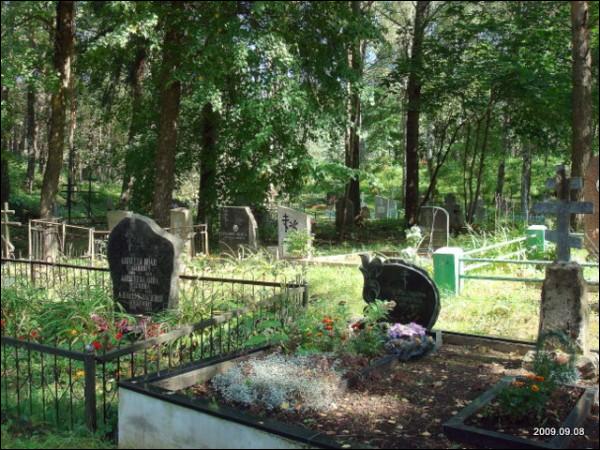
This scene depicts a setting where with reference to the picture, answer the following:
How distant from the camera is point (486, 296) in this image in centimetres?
995

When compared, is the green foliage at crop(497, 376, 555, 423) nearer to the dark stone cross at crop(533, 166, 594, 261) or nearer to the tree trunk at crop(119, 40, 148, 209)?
the dark stone cross at crop(533, 166, 594, 261)

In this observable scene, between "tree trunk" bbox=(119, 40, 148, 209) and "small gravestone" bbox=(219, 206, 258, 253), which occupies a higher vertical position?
"tree trunk" bbox=(119, 40, 148, 209)

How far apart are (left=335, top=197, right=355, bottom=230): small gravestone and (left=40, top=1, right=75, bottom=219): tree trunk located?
10890 mm

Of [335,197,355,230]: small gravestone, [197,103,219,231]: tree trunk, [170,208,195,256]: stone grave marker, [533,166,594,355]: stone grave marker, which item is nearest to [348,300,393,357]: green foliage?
[533,166,594,355]: stone grave marker

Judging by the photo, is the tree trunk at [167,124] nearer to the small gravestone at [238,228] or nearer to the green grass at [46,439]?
the small gravestone at [238,228]

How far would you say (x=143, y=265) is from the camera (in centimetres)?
836

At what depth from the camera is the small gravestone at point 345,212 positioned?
23547 millimetres

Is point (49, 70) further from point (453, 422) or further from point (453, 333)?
point (453, 422)

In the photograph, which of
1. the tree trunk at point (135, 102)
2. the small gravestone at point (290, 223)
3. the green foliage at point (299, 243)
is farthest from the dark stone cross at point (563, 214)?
the tree trunk at point (135, 102)

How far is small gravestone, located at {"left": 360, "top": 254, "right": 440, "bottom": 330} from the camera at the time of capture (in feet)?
24.8

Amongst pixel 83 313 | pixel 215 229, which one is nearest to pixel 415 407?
pixel 83 313

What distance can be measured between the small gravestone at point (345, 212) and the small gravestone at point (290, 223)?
7.27 metres

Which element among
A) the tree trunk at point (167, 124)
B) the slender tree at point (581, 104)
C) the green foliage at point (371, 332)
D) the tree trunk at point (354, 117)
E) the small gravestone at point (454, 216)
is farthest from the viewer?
the small gravestone at point (454, 216)

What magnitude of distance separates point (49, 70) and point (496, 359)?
12.4 metres
